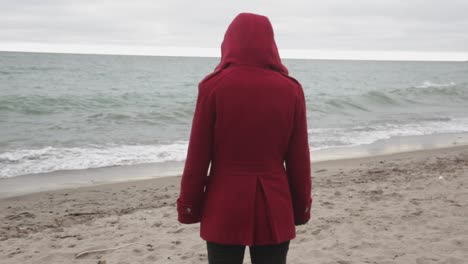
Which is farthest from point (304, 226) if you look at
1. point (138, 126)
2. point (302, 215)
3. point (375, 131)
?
point (138, 126)

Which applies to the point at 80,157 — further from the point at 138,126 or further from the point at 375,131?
the point at 375,131

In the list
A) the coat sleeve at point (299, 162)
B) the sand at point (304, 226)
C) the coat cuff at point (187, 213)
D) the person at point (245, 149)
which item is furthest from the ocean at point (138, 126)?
the coat sleeve at point (299, 162)

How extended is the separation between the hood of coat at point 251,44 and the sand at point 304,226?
2.60 meters

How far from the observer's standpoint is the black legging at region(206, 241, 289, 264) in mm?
2139

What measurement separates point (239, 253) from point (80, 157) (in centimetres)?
857

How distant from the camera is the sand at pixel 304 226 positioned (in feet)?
14.5

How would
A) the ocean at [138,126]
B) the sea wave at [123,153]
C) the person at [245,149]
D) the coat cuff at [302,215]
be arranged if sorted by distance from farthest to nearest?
the ocean at [138,126], the sea wave at [123,153], the coat cuff at [302,215], the person at [245,149]

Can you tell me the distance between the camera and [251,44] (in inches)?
81.1

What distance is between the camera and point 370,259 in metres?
4.19

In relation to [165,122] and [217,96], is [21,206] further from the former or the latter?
[165,122]

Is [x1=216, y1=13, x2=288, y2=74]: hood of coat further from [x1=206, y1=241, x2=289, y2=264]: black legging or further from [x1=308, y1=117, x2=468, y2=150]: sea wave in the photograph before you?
[x1=308, y1=117, x2=468, y2=150]: sea wave

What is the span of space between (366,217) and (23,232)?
3.70m

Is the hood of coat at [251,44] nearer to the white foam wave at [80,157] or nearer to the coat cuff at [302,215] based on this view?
the coat cuff at [302,215]

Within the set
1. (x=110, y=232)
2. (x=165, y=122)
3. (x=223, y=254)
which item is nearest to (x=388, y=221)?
(x=110, y=232)
